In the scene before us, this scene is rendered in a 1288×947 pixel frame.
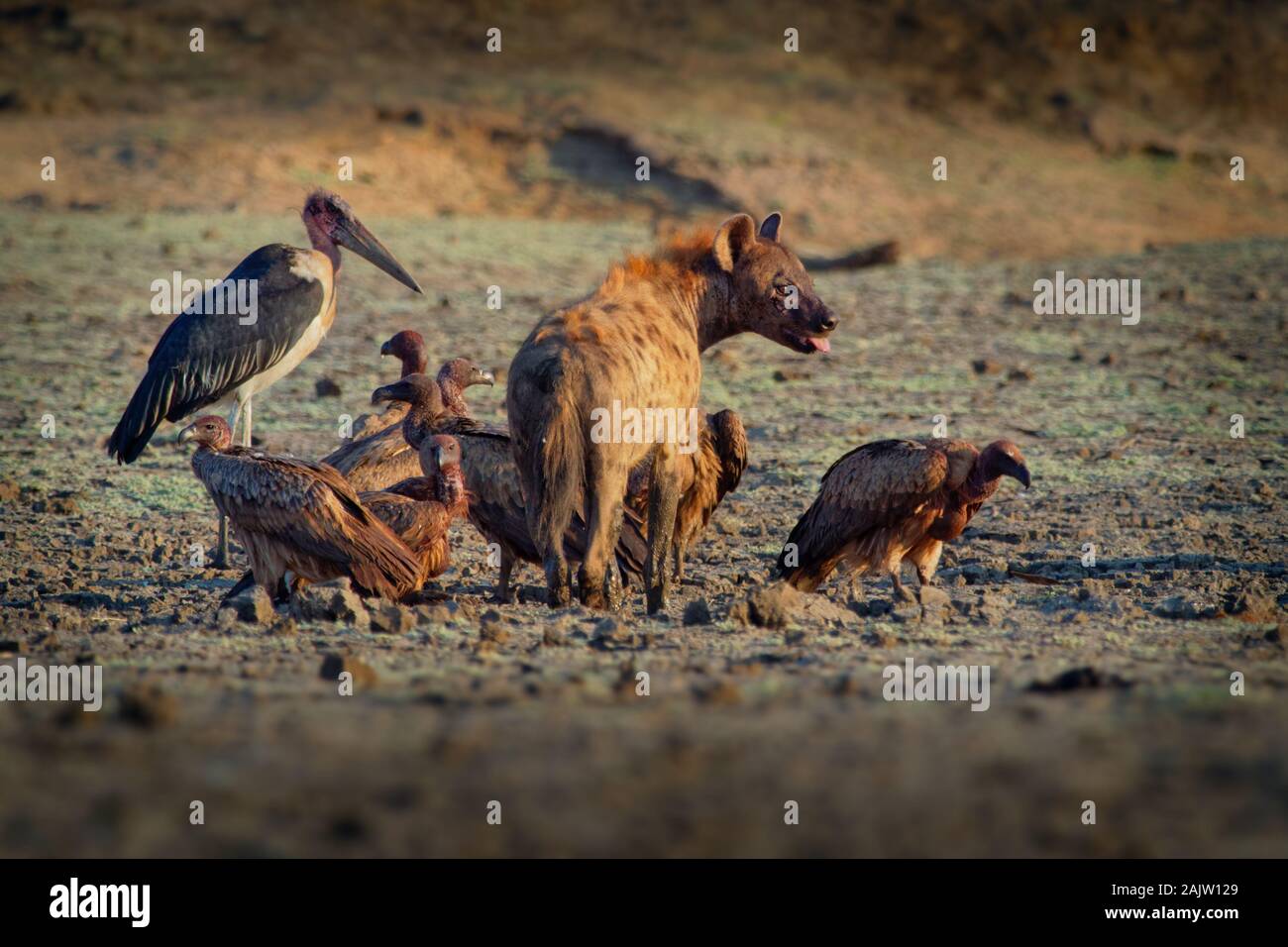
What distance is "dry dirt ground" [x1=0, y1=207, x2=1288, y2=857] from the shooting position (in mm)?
4797

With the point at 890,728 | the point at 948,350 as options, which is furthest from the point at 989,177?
the point at 890,728

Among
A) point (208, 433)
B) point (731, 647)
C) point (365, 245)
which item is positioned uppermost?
point (365, 245)

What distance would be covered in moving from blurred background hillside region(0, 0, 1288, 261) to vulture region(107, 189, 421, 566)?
912 cm

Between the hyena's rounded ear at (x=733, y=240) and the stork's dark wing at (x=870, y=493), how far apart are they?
125 centimetres

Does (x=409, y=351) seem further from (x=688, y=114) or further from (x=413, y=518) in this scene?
(x=688, y=114)

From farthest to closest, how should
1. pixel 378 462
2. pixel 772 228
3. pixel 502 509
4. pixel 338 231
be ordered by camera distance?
pixel 338 231 → pixel 378 462 → pixel 772 228 → pixel 502 509

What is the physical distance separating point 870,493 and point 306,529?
9.60ft

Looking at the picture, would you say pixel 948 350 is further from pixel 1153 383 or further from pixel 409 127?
pixel 409 127

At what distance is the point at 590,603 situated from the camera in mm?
8141

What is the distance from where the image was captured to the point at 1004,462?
8.86m

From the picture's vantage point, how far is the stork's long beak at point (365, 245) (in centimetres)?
1171

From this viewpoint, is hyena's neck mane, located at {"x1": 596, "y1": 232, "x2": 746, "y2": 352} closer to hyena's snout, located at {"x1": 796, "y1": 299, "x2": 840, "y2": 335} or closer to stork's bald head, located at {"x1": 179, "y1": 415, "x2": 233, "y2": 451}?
hyena's snout, located at {"x1": 796, "y1": 299, "x2": 840, "y2": 335}

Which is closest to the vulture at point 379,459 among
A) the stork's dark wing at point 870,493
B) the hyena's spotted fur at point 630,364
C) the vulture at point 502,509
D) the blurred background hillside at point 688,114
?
the vulture at point 502,509

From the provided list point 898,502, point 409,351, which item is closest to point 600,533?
point 898,502
